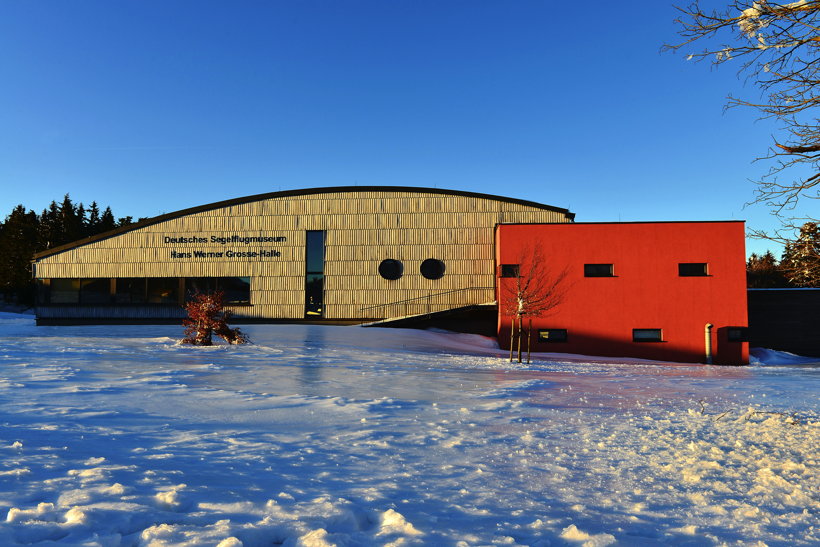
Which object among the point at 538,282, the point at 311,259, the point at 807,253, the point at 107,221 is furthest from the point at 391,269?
the point at 107,221

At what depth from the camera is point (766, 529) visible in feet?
11.6

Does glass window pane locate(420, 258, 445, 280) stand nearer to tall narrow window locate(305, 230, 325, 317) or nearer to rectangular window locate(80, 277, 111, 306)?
tall narrow window locate(305, 230, 325, 317)

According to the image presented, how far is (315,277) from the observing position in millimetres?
29344

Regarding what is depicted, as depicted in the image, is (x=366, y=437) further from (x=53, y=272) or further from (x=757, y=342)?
(x=53, y=272)

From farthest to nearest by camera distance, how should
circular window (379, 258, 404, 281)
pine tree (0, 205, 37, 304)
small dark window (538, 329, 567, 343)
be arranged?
pine tree (0, 205, 37, 304)
circular window (379, 258, 404, 281)
small dark window (538, 329, 567, 343)

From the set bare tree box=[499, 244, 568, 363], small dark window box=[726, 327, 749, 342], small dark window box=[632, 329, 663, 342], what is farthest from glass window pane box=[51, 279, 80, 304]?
small dark window box=[726, 327, 749, 342]

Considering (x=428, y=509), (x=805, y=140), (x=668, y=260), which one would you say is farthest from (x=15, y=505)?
(x=668, y=260)

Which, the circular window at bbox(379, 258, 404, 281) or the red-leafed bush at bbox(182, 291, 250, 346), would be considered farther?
the circular window at bbox(379, 258, 404, 281)

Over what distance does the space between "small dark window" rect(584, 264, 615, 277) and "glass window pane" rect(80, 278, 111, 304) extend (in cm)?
2687

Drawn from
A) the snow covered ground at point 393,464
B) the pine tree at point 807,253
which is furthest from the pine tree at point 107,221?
the pine tree at point 807,253

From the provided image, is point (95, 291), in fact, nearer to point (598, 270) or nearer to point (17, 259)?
point (598, 270)

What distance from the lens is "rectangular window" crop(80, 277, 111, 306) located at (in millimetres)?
30422

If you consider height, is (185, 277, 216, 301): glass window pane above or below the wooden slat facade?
below

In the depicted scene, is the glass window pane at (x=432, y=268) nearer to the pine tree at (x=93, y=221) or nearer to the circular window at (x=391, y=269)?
the circular window at (x=391, y=269)
